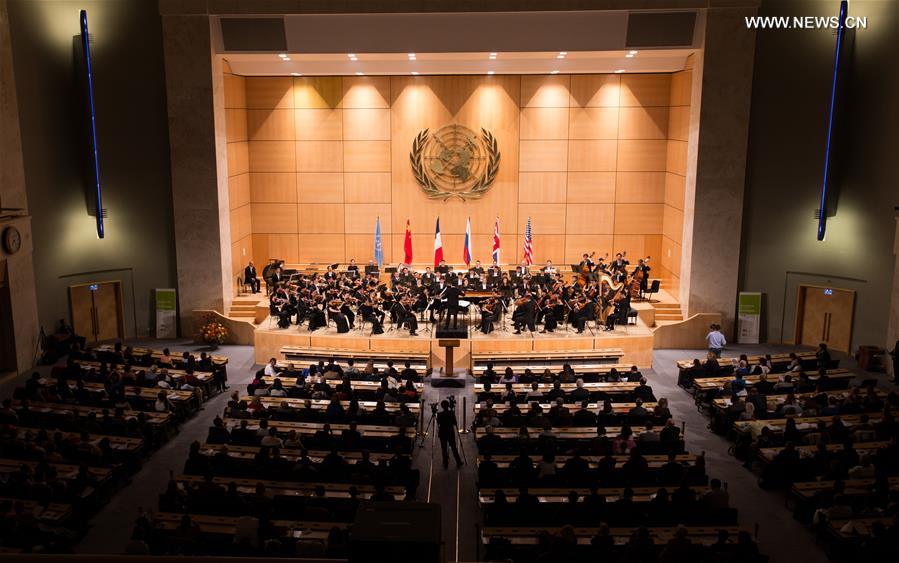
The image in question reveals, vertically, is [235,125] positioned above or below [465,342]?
above

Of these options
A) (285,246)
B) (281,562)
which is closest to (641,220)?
(285,246)

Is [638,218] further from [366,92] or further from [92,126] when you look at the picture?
[92,126]

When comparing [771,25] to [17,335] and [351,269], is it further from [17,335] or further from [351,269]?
[17,335]

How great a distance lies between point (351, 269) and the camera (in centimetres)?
2370

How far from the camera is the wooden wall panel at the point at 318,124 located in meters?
25.3

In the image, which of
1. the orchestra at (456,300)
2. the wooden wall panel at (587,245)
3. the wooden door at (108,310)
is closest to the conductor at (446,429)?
the orchestra at (456,300)

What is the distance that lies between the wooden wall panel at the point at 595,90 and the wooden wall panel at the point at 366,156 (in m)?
6.34

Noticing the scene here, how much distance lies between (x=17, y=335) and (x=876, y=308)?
2157 cm

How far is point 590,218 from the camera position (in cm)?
2588

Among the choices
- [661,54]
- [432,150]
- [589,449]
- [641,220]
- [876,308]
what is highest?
[661,54]

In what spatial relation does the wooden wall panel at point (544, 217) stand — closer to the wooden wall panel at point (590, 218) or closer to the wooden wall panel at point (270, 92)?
the wooden wall panel at point (590, 218)

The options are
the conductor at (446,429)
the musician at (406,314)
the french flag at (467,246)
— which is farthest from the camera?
the french flag at (467,246)

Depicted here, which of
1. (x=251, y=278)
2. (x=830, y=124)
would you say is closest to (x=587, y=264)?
(x=830, y=124)

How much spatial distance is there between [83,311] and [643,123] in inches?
701
